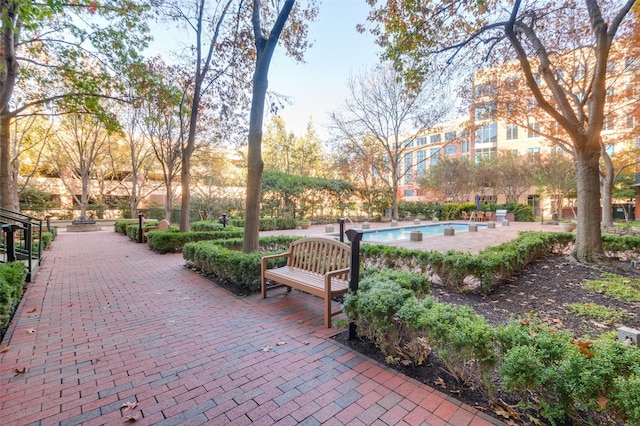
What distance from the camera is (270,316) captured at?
3883 millimetres

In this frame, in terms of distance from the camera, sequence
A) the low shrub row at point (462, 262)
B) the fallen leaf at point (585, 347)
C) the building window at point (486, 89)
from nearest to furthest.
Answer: the fallen leaf at point (585, 347) → the low shrub row at point (462, 262) → the building window at point (486, 89)

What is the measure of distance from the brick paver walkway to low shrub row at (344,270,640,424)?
0.97 ft

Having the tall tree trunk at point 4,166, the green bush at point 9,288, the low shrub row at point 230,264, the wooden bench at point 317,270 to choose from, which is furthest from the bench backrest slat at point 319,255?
the tall tree trunk at point 4,166

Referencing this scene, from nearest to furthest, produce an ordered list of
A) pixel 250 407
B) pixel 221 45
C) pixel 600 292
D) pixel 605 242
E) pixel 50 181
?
1. pixel 250 407
2. pixel 600 292
3. pixel 605 242
4. pixel 221 45
5. pixel 50 181

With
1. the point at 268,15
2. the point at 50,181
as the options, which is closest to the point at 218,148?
the point at 268,15

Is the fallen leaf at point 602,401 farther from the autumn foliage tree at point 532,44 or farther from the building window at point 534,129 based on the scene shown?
the building window at point 534,129

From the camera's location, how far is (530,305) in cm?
421

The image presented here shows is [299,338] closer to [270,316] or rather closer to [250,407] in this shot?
[270,316]

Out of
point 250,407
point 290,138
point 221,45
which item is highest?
point 290,138

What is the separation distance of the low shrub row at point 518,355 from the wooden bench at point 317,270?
0.58m

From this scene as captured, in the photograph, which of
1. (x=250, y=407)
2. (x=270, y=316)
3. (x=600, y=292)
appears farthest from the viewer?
(x=600, y=292)

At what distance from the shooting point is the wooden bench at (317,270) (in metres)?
3.57

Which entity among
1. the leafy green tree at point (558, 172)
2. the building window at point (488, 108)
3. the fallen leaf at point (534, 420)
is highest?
the building window at point (488, 108)

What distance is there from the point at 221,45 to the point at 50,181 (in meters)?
24.4
